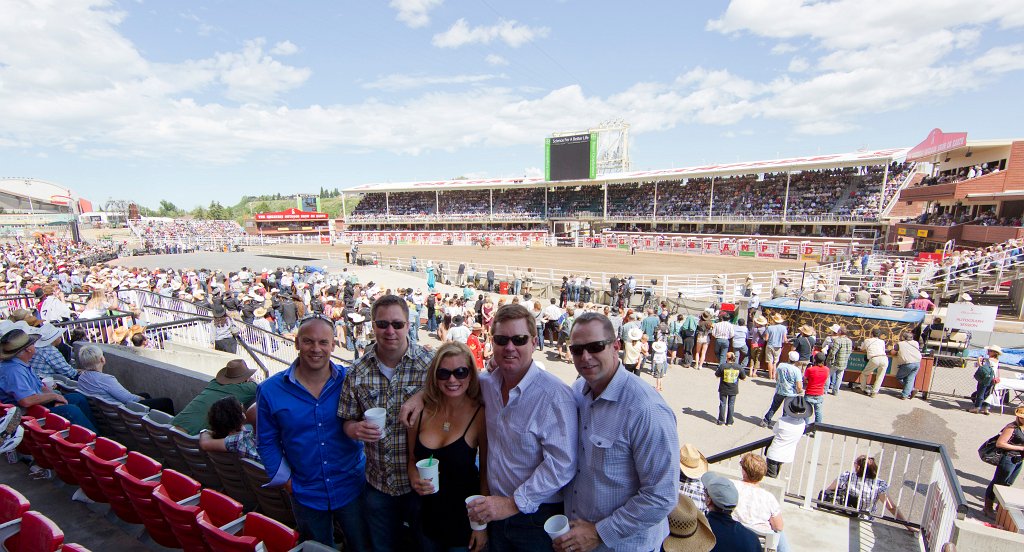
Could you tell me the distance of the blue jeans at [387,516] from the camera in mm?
2564

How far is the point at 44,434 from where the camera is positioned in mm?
3768

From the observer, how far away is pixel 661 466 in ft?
6.24

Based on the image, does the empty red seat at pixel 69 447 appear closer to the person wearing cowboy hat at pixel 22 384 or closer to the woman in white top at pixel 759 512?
the person wearing cowboy hat at pixel 22 384

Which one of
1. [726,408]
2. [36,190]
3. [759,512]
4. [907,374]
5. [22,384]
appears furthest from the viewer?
[36,190]

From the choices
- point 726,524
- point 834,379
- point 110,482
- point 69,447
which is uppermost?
point 726,524

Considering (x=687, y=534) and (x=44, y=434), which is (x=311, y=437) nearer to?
(x=687, y=534)

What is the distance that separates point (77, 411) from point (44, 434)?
49 cm

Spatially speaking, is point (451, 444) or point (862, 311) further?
point (862, 311)

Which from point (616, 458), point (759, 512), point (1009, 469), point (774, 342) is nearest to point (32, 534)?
point (616, 458)

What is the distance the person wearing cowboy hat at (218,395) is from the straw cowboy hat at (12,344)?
1956 mm

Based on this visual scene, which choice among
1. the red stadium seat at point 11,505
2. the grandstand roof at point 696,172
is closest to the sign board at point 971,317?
the red stadium seat at point 11,505

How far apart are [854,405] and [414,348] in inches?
369

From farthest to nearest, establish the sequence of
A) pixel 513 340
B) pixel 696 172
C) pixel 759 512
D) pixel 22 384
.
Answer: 1. pixel 696 172
2. pixel 22 384
3. pixel 759 512
4. pixel 513 340

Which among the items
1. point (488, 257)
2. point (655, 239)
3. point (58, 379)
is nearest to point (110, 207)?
point (488, 257)
